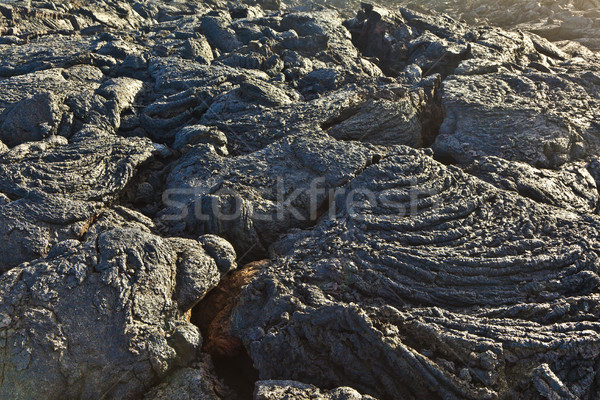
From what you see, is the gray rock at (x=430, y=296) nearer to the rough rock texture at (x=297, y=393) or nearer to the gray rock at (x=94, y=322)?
the rough rock texture at (x=297, y=393)

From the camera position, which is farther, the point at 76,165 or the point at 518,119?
the point at 518,119

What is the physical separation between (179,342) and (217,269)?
137 cm

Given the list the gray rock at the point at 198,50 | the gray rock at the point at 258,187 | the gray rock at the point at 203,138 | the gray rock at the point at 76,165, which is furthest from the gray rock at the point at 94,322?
the gray rock at the point at 198,50

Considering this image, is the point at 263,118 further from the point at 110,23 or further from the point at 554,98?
the point at 110,23

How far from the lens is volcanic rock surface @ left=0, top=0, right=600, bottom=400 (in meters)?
5.64

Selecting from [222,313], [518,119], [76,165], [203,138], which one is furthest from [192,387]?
[518,119]

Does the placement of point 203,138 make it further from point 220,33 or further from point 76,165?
point 220,33

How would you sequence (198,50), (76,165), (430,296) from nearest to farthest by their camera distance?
(430,296), (76,165), (198,50)

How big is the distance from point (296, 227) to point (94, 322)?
3690 mm

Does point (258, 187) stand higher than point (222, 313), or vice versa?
point (258, 187)

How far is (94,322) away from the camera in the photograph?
583cm

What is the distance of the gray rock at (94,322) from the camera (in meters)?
5.50

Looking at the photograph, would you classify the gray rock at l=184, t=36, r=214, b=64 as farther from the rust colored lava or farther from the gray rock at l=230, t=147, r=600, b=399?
the rust colored lava

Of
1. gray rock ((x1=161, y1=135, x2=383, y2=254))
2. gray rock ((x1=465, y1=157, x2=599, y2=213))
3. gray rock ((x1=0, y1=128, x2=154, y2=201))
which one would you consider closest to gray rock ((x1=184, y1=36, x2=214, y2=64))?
gray rock ((x1=0, y1=128, x2=154, y2=201))
